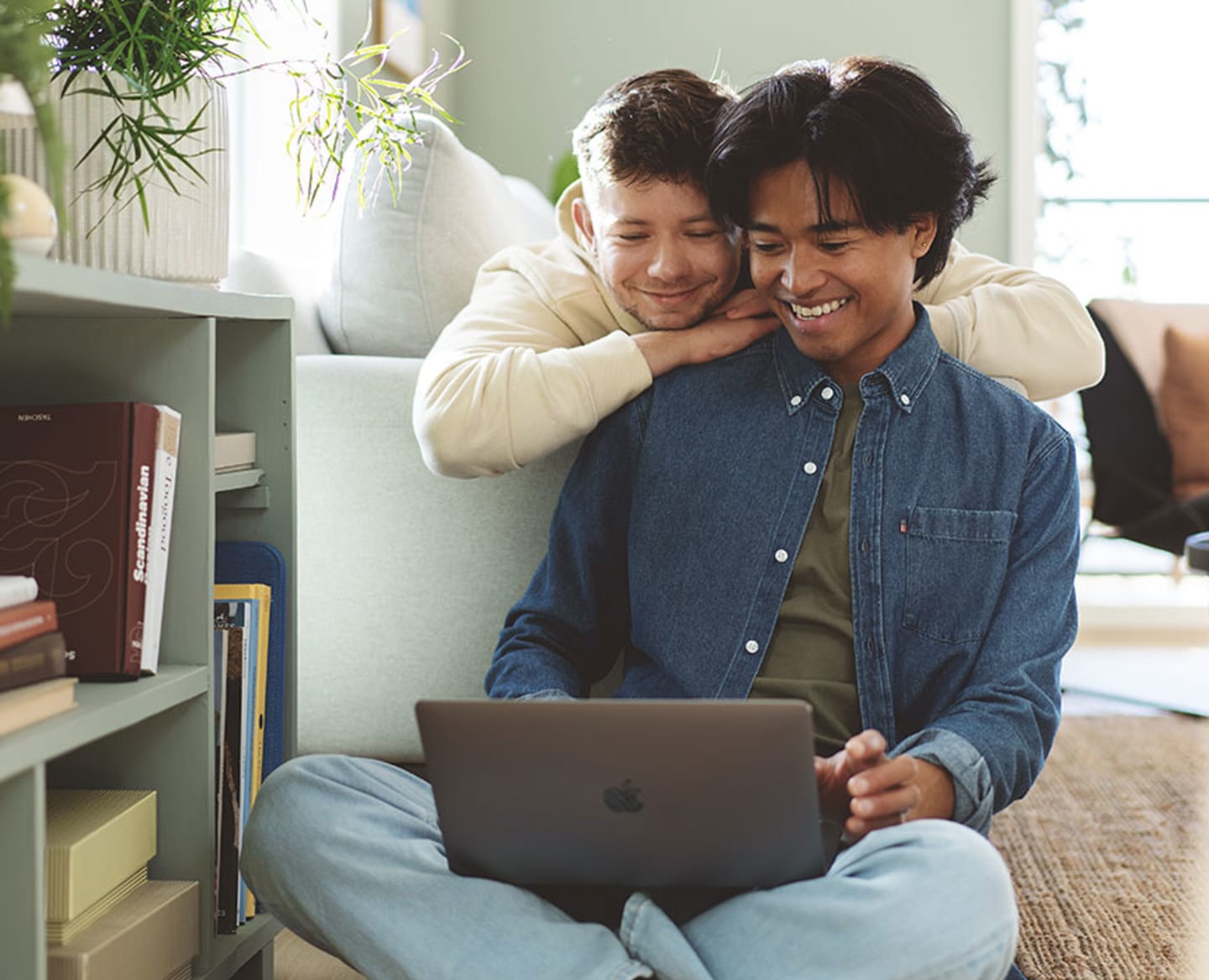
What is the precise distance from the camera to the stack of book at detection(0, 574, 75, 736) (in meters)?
1.00

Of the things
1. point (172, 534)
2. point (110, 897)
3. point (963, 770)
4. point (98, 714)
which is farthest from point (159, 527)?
point (963, 770)

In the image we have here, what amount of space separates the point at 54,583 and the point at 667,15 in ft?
12.5

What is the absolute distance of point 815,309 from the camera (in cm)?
140

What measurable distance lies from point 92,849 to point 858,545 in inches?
28.9

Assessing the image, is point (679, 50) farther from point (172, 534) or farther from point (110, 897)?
point (110, 897)

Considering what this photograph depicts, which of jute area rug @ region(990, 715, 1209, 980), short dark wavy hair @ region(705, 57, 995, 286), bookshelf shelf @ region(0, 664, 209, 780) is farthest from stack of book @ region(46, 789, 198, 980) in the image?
jute area rug @ region(990, 715, 1209, 980)

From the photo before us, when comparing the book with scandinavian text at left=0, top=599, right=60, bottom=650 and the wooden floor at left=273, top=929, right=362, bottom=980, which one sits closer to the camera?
the book with scandinavian text at left=0, top=599, right=60, bottom=650

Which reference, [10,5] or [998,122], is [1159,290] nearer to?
[998,122]

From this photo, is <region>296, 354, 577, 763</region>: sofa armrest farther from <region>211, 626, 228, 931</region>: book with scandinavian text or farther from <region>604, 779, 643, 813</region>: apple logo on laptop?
<region>604, 779, 643, 813</region>: apple logo on laptop

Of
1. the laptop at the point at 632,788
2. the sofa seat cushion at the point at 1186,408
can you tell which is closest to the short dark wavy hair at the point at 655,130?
the laptop at the point at 632,788

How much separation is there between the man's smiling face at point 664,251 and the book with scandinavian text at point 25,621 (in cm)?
71

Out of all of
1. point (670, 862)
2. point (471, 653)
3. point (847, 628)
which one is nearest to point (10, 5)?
point (670, 862)

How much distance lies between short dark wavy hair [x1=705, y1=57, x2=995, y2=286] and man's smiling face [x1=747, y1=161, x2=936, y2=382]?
0.01 meters

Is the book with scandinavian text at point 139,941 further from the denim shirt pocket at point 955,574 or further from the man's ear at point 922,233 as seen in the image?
the man's ear at point 922,233
